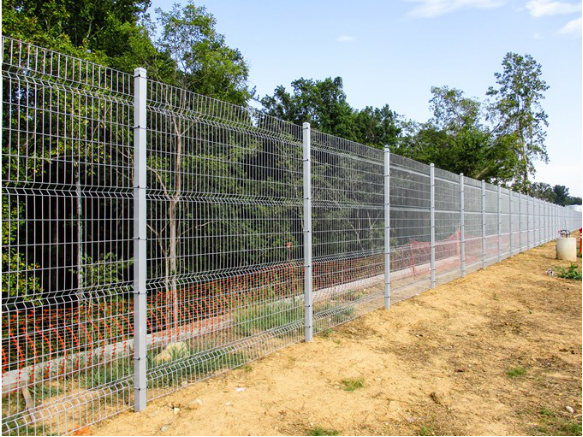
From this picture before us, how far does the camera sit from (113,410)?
3.42 metres

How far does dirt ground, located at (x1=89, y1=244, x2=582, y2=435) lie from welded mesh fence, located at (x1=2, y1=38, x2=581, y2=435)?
323 mm

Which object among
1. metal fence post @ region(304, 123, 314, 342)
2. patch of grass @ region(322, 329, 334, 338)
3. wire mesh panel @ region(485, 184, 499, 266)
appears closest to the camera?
metal fence post @ region(304, 123, 314, 342)

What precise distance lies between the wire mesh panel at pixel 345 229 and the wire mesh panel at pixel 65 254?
2.73 metres

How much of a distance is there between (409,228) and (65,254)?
6.47 meters

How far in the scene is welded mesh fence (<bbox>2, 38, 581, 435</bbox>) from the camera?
3.11 m

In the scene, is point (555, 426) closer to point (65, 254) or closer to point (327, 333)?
point (327, 333)

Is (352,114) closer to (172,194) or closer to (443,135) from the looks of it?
(443,135)

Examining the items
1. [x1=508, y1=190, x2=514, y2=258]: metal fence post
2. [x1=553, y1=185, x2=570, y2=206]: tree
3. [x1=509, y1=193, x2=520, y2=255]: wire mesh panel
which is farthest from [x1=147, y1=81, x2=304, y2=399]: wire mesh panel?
[x1=553, y1=185, x2=570, y2=206]: tree

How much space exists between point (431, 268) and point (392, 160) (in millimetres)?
2891

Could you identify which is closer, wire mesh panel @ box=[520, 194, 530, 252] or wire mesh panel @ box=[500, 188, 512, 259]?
wire mesh panel @ box=[500, 188, 512, 259]

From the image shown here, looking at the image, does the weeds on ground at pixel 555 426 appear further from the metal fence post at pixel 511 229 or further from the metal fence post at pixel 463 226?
the metal fence post at pixel 511 229

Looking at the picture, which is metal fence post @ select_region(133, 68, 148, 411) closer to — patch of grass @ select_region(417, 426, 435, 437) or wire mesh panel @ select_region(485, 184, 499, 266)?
patch of grass @ select_region(417, 426, 435, 437)

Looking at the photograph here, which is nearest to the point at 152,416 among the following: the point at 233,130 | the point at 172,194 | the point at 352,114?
the point at 172,194

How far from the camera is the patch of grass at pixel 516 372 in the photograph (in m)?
4.64
